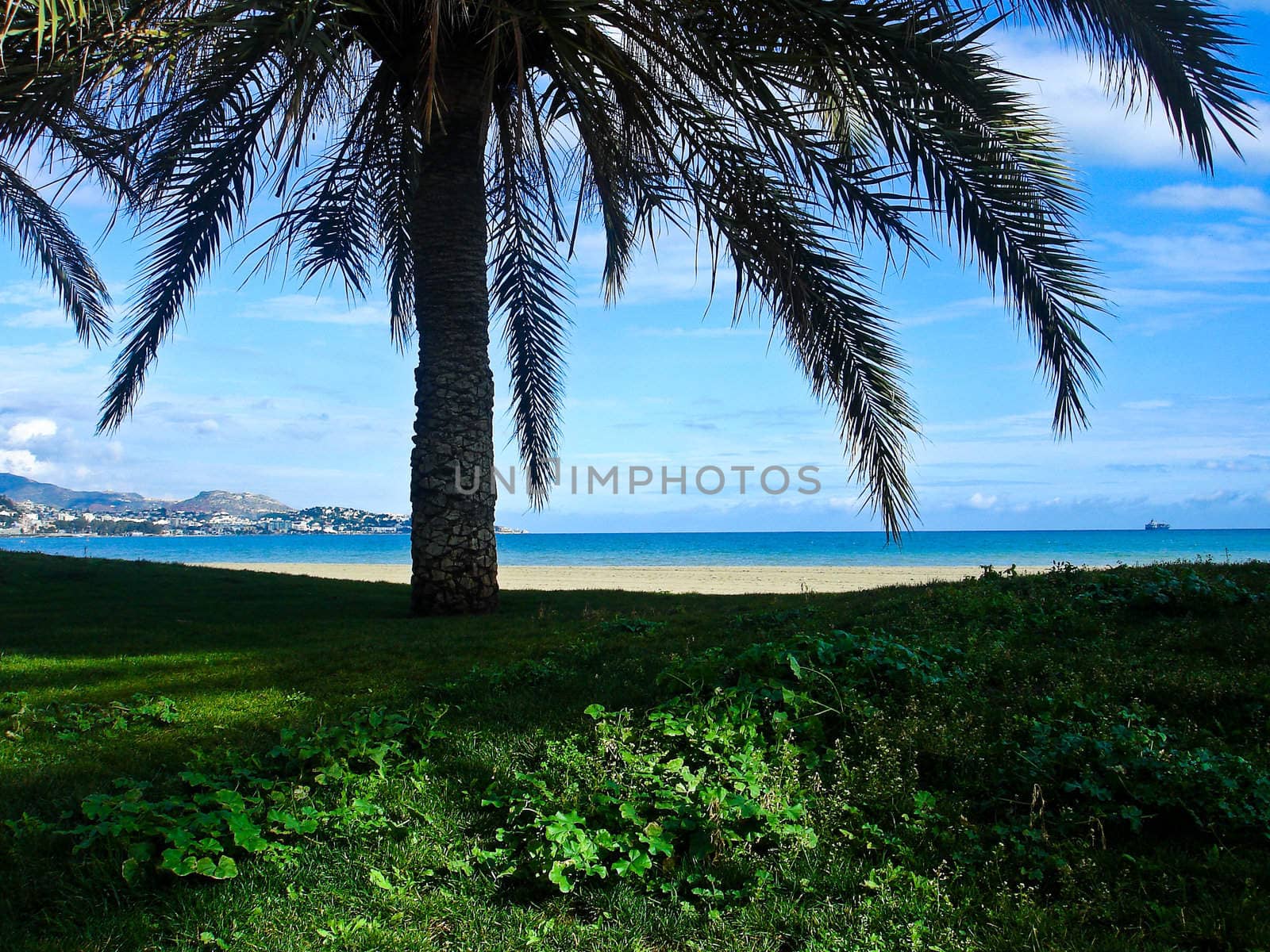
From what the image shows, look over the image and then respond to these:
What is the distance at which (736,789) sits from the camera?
3.46 metres

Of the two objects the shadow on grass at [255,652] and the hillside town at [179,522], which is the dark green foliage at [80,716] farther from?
the hillside town at [179,522]

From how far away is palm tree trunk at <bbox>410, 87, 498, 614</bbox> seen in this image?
30.1 feet

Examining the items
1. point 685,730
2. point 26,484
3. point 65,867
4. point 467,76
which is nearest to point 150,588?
point 467,76

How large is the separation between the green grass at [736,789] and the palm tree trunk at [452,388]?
3.05m

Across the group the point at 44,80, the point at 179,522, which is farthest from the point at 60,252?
the point at 179,522

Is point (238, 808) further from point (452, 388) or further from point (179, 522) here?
point (179, 522)

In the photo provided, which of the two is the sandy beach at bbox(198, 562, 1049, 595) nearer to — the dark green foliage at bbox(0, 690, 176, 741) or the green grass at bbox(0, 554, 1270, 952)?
the green grass at bbox(0, 554, 1270, 952)

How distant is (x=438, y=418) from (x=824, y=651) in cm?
575

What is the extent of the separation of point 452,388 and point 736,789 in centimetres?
656

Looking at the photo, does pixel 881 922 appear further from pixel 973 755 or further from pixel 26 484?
pixel 26 484

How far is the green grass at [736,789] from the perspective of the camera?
2854 millimetres

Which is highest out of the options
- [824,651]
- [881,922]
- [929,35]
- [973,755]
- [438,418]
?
[929,35]

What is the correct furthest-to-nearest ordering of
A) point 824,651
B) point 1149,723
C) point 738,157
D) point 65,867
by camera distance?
point 738,157 < point 824,651 < point 1149,723 < point 65,867

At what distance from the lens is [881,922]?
2822 mm
